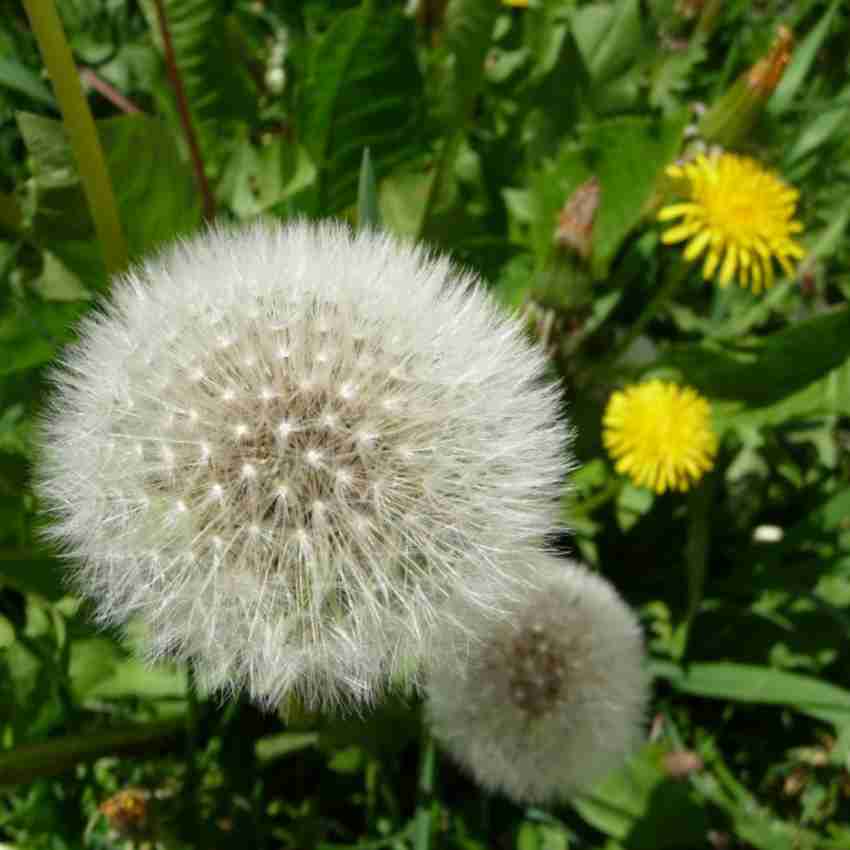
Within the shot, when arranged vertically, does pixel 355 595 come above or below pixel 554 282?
below

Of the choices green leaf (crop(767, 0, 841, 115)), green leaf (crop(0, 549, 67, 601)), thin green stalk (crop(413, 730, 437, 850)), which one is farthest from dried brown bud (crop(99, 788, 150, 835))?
green leaf (crop(767, 0, 841, 115))

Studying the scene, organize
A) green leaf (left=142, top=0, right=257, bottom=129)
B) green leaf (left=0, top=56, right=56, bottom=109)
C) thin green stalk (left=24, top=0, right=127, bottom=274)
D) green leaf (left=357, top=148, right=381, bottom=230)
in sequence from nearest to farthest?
thin green stalk (left=24, top=0, right=127, bottom=274) < green leaf (left=357, top=148, right=381, bottom=230) < green leaf (left=0, top=56, right=56, bottom=109) < green leaf (left=142, top=0, right=257, bottom=129)

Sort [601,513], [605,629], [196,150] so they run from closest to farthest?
[605,629], [196,150], [601,513]

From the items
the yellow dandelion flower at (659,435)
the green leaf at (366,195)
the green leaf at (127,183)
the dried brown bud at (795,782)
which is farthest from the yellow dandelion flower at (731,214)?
the dried brown bud at (795,782)

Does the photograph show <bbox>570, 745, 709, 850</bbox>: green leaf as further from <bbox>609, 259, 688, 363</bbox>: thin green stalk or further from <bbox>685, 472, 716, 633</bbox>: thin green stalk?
<bbox>609, 259, 688, 363</bbox>: thin green stalk

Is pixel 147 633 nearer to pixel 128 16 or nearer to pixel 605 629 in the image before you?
pixel 605 629

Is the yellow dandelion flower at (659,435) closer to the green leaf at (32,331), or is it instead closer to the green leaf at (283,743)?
the green leaf at (283,743)

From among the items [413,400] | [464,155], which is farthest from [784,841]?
[464,155]
